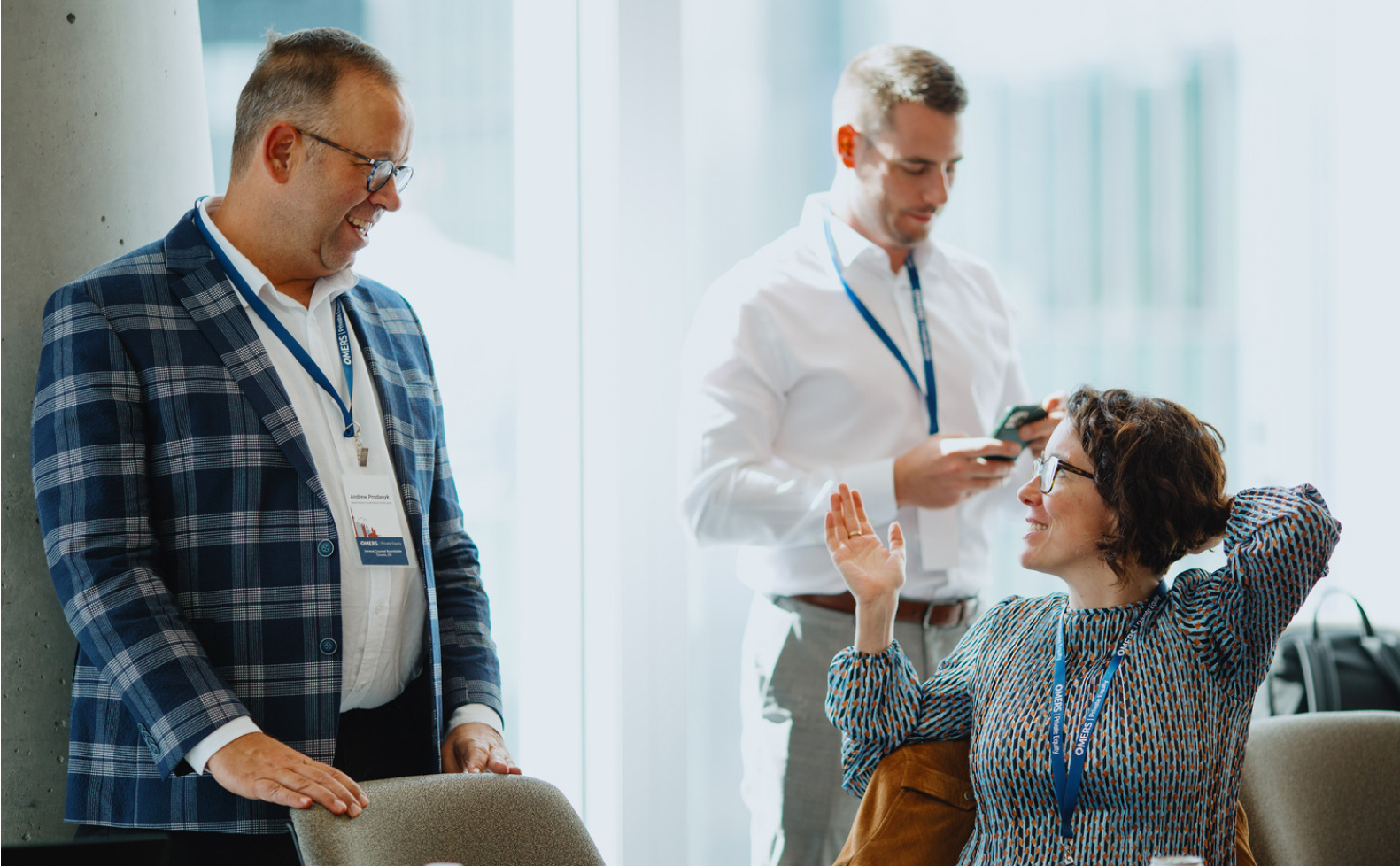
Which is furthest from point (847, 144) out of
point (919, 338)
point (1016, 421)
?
point (1016, 421)

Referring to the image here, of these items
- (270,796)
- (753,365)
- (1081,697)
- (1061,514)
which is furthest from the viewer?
(753,365)

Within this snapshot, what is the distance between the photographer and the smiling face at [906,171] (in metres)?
2.64

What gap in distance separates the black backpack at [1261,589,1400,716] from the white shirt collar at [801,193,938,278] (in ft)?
4.65

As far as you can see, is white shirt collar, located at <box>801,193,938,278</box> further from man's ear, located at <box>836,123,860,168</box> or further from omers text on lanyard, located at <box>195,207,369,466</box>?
omers text on lanyard, located at <box>195,207,369,466</box>

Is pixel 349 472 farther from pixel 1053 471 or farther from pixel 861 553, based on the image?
pixel 1053 471

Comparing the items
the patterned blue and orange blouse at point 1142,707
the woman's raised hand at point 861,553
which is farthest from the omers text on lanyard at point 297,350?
the patterned blue and orange blouse at point 1142,707

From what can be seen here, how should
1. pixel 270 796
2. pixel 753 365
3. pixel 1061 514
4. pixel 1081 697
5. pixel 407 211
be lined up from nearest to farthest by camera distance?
pixel 270 796 → pixel 1081 697 → pixel 1061 514 → pixel 753 365 → pixel 407 211

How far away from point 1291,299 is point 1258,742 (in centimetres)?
213

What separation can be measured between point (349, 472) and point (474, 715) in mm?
458

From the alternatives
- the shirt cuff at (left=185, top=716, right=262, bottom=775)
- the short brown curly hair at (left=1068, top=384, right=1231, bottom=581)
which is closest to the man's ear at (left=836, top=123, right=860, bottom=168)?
the short brown curly hair at (left=1068, top=384, right=1231, bottom=581)

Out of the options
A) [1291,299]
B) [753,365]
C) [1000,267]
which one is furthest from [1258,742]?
[1291,299]

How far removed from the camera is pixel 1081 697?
171 cm

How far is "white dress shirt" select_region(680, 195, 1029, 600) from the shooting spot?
2545 mm

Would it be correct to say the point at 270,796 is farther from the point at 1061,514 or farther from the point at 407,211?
the point at 407,211
